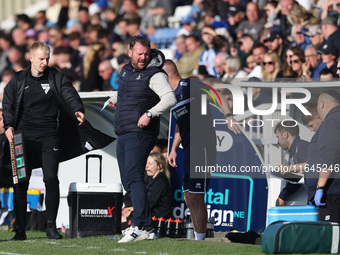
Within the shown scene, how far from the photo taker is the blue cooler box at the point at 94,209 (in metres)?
9.74

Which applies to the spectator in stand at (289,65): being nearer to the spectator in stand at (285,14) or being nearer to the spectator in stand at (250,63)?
the spectator in stand at (250,63)

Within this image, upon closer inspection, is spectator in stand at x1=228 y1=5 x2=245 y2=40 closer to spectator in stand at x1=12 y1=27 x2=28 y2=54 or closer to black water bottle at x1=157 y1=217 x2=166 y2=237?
black water bottle at x1=157 y1=217 x2=166 y2=237

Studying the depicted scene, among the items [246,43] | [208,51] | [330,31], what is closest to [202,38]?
[208,51]

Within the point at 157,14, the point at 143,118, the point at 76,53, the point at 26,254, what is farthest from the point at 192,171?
the point at 157,14

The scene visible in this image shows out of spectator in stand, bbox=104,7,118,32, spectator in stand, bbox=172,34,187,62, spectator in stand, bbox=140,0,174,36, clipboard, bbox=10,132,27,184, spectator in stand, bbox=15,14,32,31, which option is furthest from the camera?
spectator in stand, bbox=15,14,32,31

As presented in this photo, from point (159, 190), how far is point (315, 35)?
427cm

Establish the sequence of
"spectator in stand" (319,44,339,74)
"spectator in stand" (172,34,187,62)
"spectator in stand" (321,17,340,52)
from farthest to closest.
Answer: "spectator in stand" (172,34,187,62), "spectator in stand" (321,17,340,52), "spectator in stand" (319,44,339,74)

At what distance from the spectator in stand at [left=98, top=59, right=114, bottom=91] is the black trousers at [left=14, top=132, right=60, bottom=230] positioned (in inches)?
242

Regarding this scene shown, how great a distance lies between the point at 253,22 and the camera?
50.9 feet

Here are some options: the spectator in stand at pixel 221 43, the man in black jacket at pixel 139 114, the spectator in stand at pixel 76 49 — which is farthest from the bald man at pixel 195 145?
the spectator in stand at pixel 76 49

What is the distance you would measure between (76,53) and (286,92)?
8.22 metres

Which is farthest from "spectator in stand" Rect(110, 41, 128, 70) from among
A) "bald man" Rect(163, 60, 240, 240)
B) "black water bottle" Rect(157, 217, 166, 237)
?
"bald man" Rect(163, 60, 240, 240)

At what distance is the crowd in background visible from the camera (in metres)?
12.8

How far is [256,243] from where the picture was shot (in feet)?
28.5
